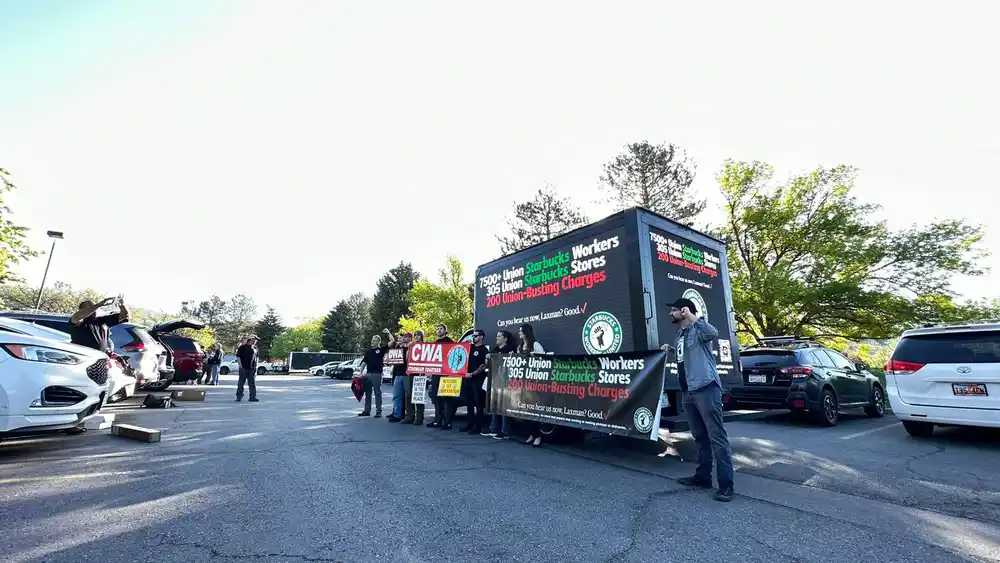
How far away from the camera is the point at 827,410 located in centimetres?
818

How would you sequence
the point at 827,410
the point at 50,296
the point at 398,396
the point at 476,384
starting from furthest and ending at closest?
the point at 50,296 → the point at 398,396 → the point at 827,410 → the point at 476,384

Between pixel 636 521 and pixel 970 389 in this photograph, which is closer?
pixel 636 521

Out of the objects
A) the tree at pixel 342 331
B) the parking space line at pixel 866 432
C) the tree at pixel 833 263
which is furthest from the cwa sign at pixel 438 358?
the tree at pixel 342 331

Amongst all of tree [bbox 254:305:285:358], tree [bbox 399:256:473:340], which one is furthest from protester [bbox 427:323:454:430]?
tree [bbox 254:305:285:358]

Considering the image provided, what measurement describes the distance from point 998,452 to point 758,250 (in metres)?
18.0

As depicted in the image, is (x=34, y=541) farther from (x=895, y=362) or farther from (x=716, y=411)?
(x=895, y=362)

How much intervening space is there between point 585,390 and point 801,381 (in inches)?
197

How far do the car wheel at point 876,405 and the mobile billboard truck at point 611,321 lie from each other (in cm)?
572

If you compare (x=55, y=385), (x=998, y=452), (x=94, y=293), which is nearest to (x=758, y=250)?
(x=998, y=452)

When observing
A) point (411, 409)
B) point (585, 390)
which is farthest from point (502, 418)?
point (411, 409)

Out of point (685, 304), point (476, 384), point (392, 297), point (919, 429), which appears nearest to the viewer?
point (685, 304)

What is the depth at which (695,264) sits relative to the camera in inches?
247

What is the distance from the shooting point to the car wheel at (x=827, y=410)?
8.04 m

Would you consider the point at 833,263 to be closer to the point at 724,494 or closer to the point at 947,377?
the point at 947,377
